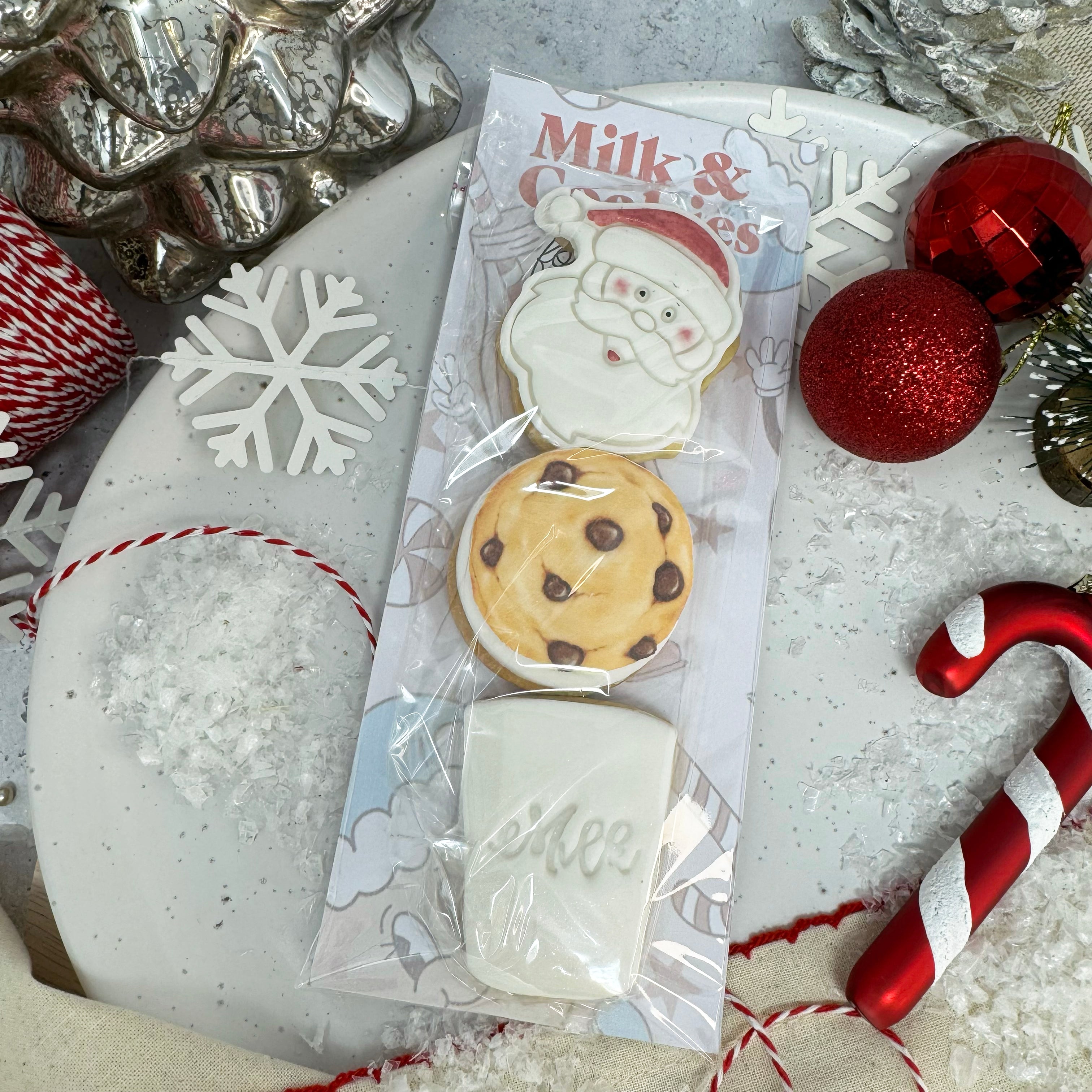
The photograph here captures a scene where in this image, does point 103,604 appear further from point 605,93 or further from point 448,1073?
point 605,93

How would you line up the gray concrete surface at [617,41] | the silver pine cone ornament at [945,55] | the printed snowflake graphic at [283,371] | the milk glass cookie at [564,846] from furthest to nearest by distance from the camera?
the gray concrete surface at [617,41] < the silver pine cone ornament at [945,55] < the printed snowflake graphic at [283,371] < the milk glass cookie at [564,846]

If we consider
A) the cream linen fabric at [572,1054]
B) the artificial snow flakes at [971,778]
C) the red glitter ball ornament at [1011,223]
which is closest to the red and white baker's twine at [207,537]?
the cream linen fabric at [572,1054]

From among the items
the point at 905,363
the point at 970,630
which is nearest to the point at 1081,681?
the point at 970,630

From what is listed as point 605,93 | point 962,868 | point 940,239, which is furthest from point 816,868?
point 605,93

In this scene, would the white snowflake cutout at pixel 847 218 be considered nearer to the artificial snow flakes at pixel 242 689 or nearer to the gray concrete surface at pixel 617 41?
the gray concrete surface at pixel 617 41

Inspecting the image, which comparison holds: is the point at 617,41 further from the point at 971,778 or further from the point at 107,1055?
the point at 107,1055

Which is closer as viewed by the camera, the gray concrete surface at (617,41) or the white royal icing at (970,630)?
the white royal icing at (970,630)

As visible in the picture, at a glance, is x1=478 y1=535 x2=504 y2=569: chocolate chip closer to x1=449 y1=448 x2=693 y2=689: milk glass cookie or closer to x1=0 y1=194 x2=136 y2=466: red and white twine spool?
x1=449 y1=448 x2=693 y2=689: milk glass cookie

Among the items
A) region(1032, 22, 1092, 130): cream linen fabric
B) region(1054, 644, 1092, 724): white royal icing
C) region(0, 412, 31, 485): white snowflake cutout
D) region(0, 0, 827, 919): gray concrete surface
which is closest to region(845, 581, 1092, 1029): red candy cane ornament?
region(1054, 644, 1092, 724): white royal icing
